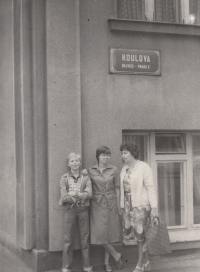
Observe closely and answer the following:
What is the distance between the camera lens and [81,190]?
21.4 ft

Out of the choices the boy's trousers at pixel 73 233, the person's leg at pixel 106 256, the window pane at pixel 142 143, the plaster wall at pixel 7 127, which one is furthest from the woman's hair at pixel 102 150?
the plaster wall at pixel 7 127

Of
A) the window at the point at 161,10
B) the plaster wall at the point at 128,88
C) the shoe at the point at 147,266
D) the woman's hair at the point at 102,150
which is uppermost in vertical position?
the window at the point at 161,10

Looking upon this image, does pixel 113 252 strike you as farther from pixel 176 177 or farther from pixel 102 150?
pixel 176 177

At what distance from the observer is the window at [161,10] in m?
7.39

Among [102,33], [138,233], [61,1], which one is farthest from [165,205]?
[61,1]

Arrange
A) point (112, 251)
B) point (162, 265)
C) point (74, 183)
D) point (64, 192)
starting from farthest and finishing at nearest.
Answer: point (162, 265) → point (112, 251) → point (74, 183) → point (64, 192)

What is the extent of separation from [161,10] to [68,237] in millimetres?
3832

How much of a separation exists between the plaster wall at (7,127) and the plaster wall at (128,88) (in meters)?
1.34

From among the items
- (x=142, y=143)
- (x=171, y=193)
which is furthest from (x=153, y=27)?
(x=171, y=193)

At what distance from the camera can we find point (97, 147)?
23.1ft

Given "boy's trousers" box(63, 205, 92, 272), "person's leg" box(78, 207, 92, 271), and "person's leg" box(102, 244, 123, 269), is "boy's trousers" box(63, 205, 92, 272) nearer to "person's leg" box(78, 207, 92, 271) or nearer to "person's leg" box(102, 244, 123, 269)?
"person's leg" box(78, 207, 92, 271)

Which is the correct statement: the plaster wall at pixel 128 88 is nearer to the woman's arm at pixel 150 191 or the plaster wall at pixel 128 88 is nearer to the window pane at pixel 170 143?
the window pane at pixel 170 143

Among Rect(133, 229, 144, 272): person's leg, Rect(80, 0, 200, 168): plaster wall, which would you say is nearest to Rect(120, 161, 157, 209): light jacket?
Rect(133, 229, 144, 272): person's leg

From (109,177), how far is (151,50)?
216 cm
